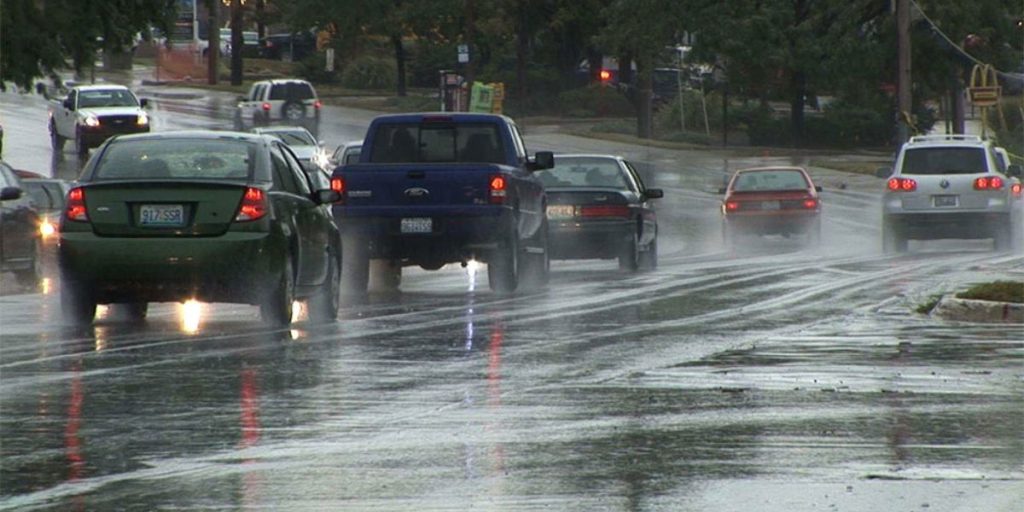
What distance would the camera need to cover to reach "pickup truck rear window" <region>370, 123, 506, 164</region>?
23406mm

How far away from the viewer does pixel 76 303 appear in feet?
55.3

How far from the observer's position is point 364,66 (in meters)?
89.8

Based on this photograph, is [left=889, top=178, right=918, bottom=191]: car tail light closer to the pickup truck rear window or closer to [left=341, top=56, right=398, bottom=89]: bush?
the pickup truck rear window

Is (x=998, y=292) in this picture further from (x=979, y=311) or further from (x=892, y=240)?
(x=892, y=240)

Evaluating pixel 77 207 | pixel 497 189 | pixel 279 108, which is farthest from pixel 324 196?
pixel 279 108

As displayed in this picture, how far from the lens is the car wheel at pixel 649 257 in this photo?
29.5m

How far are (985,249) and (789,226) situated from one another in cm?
464

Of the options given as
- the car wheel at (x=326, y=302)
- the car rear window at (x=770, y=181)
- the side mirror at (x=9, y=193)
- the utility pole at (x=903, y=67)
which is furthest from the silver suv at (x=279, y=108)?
the car wheel at (x=326, y=302)

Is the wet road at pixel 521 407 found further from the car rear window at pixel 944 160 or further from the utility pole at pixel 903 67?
the utility pole at pixel 903 67

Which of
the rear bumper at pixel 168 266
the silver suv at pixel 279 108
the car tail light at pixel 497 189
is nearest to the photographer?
the rear bumper at pixel 168 266

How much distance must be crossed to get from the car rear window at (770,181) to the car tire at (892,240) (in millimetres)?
5124

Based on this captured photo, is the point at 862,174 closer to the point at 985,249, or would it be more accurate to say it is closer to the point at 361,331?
the point at 985,249

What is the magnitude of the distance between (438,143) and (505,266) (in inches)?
64.6

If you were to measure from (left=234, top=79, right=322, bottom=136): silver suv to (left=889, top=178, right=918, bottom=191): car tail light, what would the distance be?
31.6m
